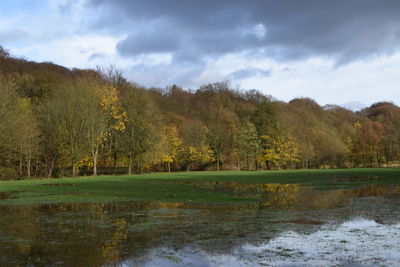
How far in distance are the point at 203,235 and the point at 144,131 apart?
56039 millimetres

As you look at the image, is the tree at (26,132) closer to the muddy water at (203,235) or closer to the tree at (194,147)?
the muddy water at (203,235)

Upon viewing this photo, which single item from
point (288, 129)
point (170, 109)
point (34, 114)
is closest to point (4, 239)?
point (34, 114)

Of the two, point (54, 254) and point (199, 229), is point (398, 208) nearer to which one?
point (199, 229)

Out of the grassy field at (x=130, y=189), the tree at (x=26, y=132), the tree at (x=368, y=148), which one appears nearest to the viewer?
the grassy field at (x=130, y=189)

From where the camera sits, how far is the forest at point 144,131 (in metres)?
58.2

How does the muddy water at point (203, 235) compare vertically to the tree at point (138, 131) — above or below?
below

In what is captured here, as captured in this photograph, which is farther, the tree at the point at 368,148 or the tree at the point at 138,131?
the tree at the point at 368,148

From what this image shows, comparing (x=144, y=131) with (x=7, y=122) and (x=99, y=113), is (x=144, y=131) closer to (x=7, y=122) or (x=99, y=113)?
(x=99, y=113)

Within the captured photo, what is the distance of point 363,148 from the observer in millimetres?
106812

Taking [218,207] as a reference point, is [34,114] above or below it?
above

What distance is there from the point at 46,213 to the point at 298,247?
12338 mm

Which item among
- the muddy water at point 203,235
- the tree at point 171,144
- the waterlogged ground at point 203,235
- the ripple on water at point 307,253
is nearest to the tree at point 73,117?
the tree at point 171,144

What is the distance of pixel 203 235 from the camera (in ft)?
42.0

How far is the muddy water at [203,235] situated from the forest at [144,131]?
115 ft
